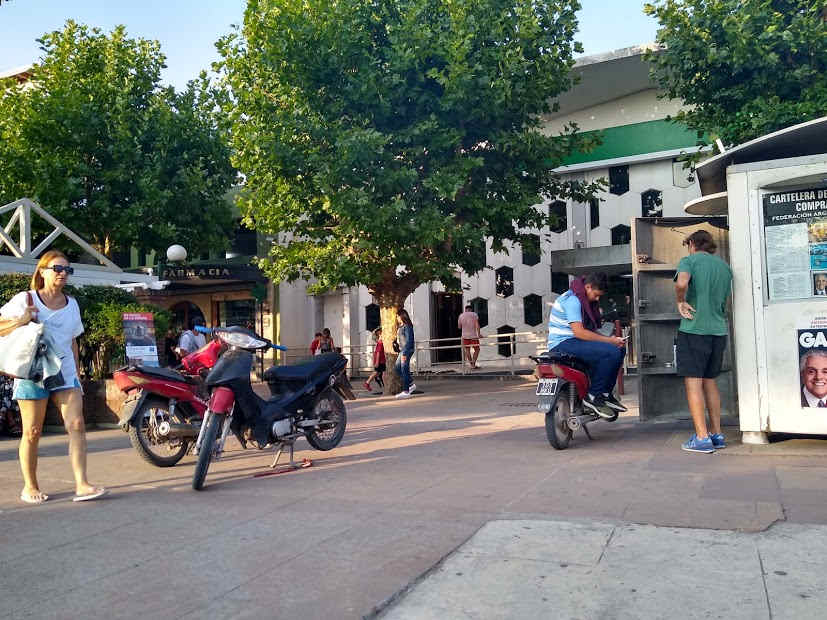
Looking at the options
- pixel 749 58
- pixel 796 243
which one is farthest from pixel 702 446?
pixel 749 58

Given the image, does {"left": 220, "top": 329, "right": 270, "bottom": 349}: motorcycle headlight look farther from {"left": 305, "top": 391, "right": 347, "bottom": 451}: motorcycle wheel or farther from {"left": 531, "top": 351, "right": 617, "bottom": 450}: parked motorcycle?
{"left": 531, "top": 351, "right": 617, "bottom": 450}: parked motorcycle

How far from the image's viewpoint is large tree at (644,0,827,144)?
12.4 m

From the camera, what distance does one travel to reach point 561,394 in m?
7.12

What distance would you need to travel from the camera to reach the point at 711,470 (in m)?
5.82

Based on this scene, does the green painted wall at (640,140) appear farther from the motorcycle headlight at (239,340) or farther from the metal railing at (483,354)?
the motorcycle headlight at (239,340)

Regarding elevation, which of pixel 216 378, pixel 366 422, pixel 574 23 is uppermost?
pixel 574 23

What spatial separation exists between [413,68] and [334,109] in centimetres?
157

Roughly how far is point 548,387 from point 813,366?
7.13ft

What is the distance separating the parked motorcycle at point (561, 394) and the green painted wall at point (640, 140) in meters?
15.1

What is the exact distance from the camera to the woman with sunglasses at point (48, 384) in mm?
5530

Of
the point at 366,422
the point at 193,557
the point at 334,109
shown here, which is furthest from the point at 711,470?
the point at 334,109

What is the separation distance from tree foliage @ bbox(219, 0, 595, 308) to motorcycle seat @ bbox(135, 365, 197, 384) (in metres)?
6.38

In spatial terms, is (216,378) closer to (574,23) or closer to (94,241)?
(574,23)

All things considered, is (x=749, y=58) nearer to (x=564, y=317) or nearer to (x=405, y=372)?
(x=564, y=317)
